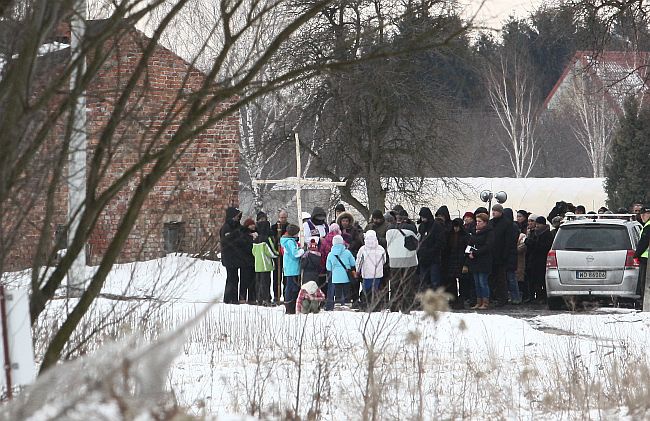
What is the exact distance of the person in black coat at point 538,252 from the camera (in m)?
19.4

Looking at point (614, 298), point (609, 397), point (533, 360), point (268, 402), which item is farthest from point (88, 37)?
point (614, 298)

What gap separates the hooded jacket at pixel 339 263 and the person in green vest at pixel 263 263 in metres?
1.49

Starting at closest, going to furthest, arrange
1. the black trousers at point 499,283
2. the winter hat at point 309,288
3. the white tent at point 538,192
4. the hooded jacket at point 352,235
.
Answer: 1. the winter hat at point 309,288
2. the hooded jacket at point 352,235
3. the black trousers at point 499,283
4. the white tent at point 538,192

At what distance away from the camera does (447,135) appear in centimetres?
3334

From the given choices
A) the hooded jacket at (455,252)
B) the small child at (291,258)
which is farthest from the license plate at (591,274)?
the small child at (291,258)

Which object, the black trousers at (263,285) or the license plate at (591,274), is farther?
the black trousers at (263,285)

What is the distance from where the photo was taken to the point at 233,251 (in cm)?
1853

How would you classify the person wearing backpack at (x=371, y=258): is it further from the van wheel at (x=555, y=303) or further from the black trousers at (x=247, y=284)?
the van wheel at (x=555, y=303)

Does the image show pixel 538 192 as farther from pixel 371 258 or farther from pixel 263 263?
pixel 371 258

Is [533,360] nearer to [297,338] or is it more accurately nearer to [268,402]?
[297,338]

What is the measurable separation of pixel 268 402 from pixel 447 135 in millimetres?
25494

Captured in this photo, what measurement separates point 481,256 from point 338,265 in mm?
2269

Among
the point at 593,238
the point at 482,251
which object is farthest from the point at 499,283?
the point at 593,238

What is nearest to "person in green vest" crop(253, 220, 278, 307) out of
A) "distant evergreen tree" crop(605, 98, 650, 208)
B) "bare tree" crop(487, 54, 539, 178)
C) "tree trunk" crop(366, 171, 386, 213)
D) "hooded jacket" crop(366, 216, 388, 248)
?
"hooded jacket" crop(366, 216, 388, 248)
